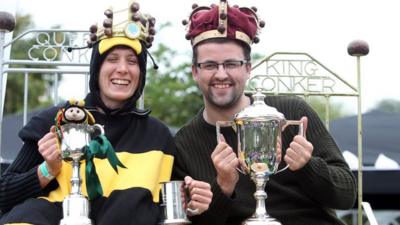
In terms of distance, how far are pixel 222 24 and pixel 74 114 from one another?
69 centimetres

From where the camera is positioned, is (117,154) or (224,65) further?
(224,65)

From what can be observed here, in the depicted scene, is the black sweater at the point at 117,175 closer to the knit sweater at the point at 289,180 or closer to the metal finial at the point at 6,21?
the knit sweater at the point at 289,180

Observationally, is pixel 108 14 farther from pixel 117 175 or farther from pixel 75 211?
→ pixel 75 211

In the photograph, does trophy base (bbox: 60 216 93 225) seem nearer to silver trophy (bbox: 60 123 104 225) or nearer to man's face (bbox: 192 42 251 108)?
silver trophy (bbox: 60 123 104 225)

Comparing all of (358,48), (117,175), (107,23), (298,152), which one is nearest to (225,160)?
(298,152)

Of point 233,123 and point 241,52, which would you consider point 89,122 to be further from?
point 241,52

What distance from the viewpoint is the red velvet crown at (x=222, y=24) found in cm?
254

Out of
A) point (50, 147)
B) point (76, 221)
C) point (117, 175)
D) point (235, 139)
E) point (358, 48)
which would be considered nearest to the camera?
point (76, 221)

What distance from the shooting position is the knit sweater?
2.48 m

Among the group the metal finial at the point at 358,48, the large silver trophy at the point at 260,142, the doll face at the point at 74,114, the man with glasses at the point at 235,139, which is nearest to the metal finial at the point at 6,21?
the man with glasses at the point at 235,139

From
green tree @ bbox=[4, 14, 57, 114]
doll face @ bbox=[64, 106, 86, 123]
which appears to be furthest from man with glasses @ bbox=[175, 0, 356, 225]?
green tree @ bbox=[4, 14, 57, 114]

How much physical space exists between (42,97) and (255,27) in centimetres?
1410

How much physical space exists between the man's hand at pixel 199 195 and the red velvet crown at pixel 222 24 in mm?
584

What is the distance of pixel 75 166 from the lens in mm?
2160
